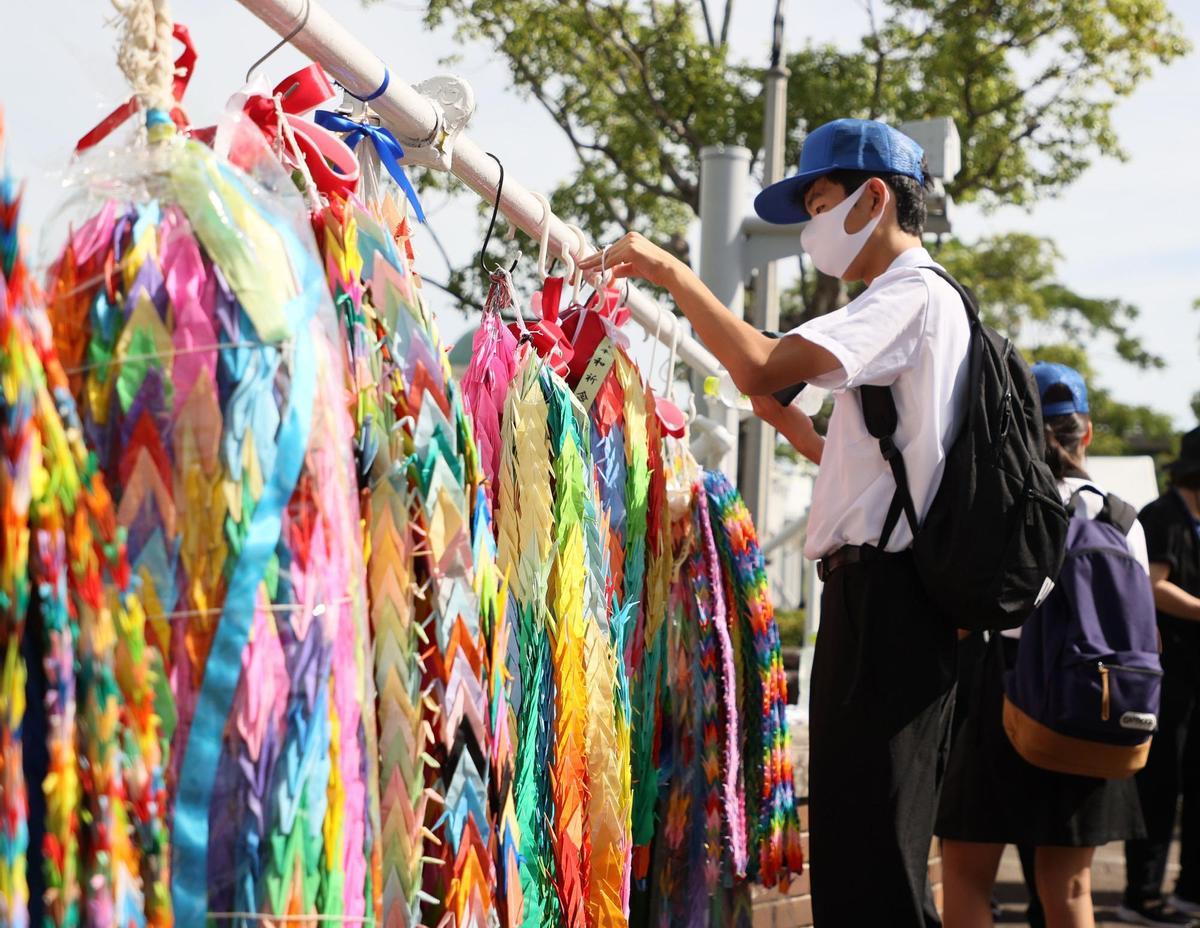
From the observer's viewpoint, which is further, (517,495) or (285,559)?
(517,495)

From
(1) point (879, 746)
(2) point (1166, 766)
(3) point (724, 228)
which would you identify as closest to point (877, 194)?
(1) point (879, 746)

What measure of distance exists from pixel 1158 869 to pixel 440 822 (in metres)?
5.30

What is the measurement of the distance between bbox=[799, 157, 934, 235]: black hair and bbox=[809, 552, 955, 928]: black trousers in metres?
0.64

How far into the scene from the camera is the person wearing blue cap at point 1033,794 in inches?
133

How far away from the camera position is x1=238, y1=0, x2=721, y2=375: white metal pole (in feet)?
4.75

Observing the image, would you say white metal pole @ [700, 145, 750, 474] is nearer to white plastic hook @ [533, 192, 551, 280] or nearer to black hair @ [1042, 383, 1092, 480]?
black hair @ [1042, 383, 1092, 480]

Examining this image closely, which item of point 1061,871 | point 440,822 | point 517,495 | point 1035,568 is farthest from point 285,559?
point 1061,871

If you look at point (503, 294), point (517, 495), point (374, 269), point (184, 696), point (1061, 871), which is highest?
point (503, 294)

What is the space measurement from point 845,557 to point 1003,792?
1451 millimetres

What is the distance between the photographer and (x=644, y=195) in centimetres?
1265

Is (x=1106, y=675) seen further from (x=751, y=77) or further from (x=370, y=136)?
(x=751, y=77)

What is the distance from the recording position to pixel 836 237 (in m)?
2.46

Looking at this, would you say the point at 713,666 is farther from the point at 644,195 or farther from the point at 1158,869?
the point at 644,195

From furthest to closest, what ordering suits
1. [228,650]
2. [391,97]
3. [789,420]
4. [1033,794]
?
1. [1033,794]
2. [789,420]
3. [391,97]
4. [228,650]
